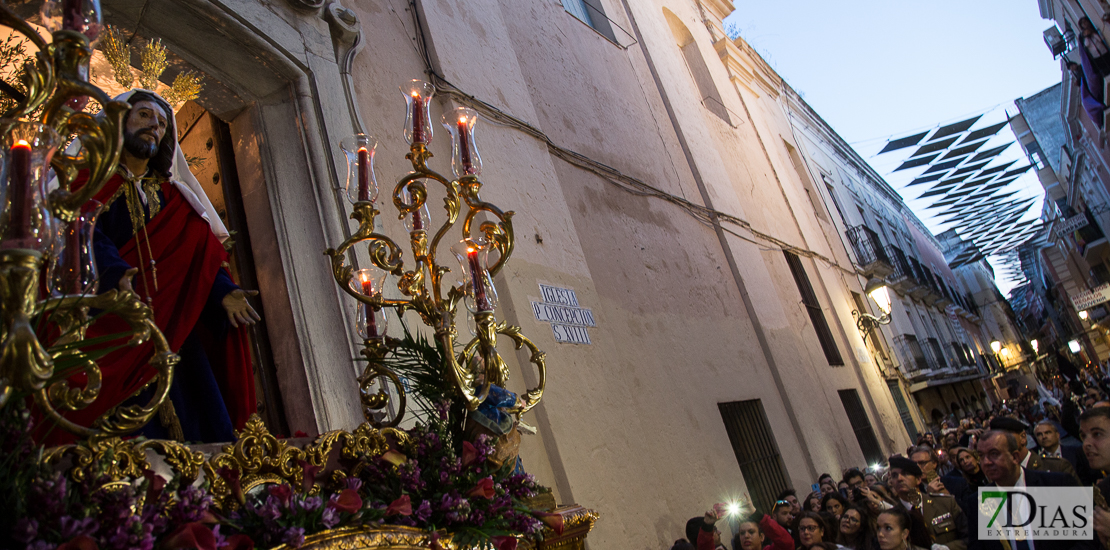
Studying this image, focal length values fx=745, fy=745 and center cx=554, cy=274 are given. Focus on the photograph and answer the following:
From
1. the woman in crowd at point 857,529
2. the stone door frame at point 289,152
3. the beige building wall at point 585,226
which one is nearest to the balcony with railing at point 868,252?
the beige building wall at point 585,226

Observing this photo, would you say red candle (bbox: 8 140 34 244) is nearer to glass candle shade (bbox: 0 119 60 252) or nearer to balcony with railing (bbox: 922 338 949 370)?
glass candle shade (bbox: 0 119 60 252)

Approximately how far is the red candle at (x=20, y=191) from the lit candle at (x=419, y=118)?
145 cm

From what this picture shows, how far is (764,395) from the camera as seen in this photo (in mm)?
8016

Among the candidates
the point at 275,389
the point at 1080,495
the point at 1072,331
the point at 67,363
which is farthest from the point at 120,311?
the point at 1072,331

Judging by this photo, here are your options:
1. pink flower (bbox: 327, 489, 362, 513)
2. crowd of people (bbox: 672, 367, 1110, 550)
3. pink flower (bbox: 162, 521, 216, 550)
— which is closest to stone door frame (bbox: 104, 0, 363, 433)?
pink flower (bbox: 327, 489, 362, 513)

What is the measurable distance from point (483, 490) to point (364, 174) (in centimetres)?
112

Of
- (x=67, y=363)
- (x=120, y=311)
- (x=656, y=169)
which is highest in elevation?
(x=656, y=169)

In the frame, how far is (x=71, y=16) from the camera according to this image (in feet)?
4.56

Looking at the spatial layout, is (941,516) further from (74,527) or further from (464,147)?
(74,527)

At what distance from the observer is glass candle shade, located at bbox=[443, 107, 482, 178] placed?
8.54 ft

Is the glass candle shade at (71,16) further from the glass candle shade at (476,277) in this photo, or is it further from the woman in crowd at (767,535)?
the woman in crowd at (767,535)

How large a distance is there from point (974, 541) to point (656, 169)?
575cm

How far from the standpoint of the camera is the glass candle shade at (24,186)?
3.87 feet

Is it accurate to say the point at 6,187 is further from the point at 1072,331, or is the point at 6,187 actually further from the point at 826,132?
the point at 1072,331
